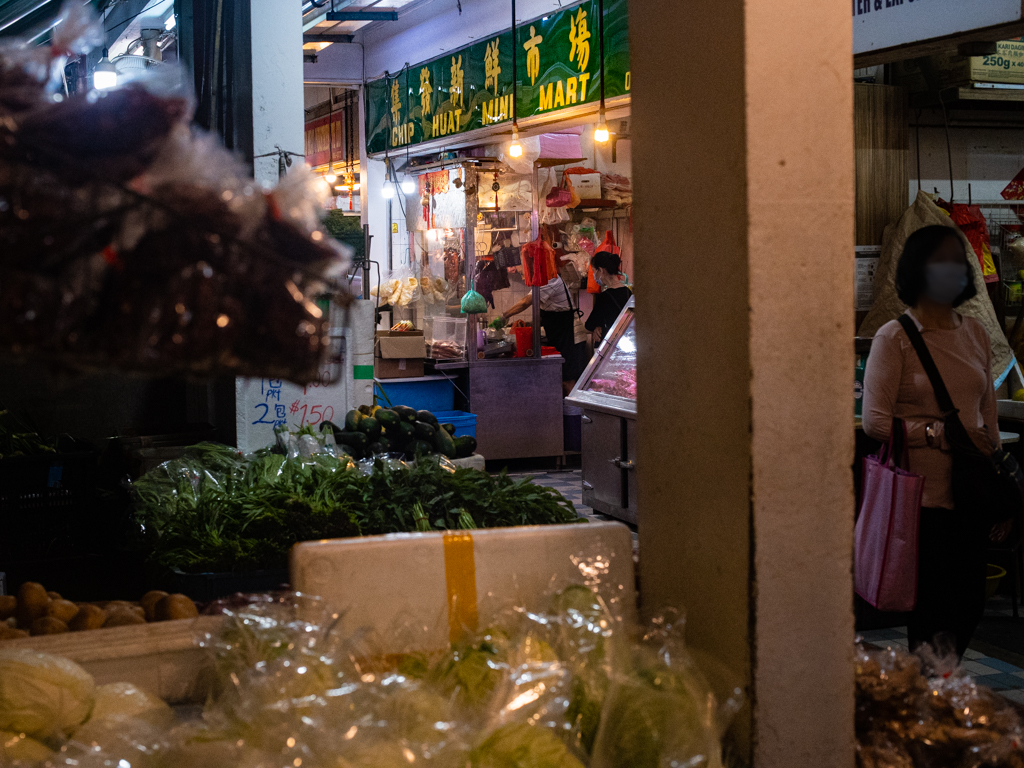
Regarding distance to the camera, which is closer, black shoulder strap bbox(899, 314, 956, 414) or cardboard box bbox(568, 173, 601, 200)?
black shoulder strap bbox(899, 314, 956, 414)

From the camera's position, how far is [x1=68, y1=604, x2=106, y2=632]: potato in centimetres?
247

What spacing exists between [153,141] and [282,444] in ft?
13.2

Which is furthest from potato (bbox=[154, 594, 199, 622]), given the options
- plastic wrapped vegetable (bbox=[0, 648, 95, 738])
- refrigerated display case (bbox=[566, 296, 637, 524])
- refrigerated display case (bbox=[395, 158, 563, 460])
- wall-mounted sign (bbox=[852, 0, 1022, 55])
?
refrigerated display case (bbox=[395, 158, 563, 460])

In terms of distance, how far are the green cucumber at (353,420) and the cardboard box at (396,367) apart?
13.3 ft

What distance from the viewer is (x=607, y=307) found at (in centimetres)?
1001

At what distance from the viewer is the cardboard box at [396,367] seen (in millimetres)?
9641

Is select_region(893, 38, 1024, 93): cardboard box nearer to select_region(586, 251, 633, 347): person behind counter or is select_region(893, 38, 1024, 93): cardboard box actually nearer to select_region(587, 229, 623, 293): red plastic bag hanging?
select_region(586, 251, 633, 347): person behind counter

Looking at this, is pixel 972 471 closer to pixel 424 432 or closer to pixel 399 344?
pixel 424 432

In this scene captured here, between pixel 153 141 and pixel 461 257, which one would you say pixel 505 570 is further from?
pixel 461 257

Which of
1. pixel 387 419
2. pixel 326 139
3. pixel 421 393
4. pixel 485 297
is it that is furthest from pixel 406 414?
pixel 326 139

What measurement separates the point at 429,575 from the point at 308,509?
1.36 meters

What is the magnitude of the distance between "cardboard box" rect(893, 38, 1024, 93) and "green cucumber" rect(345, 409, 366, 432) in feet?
15.4

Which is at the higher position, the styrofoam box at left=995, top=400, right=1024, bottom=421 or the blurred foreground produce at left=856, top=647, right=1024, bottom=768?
the styrofoam box at left=995, top=400, right=1024, bottom=421

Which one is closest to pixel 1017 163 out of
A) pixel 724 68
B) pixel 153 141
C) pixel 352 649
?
pixel 724 68
